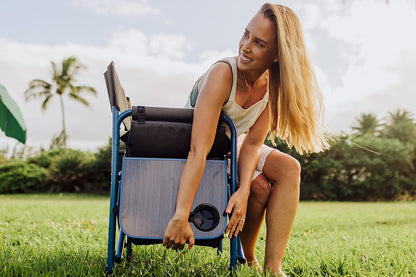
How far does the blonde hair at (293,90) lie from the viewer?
207cm

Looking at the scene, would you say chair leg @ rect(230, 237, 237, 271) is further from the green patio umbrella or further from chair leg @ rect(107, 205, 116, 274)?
the green patio umbrella

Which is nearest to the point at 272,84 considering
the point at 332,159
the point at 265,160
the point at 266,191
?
the point at 265,160

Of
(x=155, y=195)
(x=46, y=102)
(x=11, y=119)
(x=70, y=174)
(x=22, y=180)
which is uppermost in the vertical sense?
(x=46, y=102)

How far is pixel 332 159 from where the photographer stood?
15.9 m

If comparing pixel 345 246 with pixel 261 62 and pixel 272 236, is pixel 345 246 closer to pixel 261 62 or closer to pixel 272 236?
pixel 272 236

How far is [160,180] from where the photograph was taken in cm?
198

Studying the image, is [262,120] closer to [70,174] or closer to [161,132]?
[161,132]

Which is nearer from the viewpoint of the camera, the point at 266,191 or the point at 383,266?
the point at 266,191

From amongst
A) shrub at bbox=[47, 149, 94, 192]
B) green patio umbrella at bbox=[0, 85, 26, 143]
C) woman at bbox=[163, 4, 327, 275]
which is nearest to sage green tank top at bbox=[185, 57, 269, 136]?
woman at bbox=[163, 4, 327, 275]

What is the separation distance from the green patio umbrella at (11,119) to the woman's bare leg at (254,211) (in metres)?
1.49

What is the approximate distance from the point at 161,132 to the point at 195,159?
0.78 ft

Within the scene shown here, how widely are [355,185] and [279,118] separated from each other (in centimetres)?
1479

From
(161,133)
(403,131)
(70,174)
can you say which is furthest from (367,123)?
(161,133)

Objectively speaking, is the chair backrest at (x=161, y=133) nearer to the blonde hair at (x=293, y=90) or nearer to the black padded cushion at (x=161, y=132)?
the black padded cushion at (x=161, y=132)
